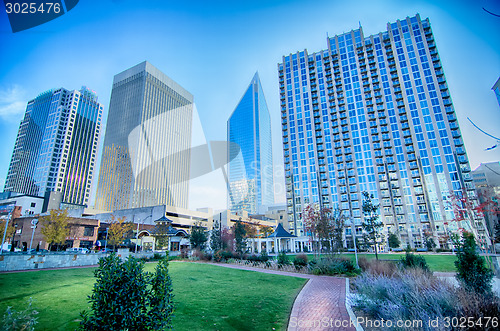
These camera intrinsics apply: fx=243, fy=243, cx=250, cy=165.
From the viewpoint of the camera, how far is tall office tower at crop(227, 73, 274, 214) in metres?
168

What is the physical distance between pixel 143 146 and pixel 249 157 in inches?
2851

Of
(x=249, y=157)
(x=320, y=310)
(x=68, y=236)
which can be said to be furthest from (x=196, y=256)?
(x=249, y=157)

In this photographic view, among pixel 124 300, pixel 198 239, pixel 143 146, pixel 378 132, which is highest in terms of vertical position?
pixel 143 146

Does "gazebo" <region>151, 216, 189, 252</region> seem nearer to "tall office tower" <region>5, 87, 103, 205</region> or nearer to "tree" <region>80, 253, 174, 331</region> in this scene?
"tree" <region>80, 253, 174, 331</region>

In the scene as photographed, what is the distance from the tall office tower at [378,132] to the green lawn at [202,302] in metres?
63.3

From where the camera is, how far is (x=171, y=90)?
486 ft

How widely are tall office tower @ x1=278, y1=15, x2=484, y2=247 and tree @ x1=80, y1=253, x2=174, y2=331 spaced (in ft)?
234

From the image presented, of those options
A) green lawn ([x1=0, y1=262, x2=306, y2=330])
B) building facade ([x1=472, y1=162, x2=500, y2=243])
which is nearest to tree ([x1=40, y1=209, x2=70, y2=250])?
green lawn ([x1=0, y1=262, x2=306, y2=330])

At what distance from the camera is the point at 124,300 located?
13.8 feet

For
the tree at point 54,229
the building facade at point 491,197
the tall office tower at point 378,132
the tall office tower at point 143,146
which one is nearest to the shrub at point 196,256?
the tree at point 54,229

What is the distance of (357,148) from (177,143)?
100444mm

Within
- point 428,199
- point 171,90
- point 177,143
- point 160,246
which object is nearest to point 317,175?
point 428,199

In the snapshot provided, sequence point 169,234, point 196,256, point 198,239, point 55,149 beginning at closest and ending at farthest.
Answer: point 196,256
point 198,239
point 169,234
point 55,149

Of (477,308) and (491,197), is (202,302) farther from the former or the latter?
(491,197)
